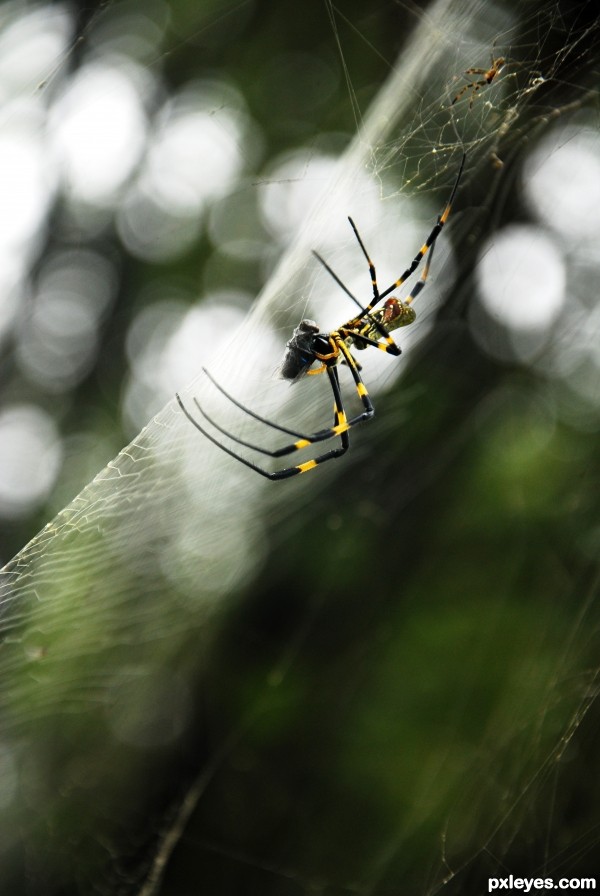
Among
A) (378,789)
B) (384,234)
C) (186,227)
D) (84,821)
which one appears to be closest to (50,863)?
(84,821)

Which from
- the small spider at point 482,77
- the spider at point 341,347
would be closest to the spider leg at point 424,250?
the spider at point 341,347

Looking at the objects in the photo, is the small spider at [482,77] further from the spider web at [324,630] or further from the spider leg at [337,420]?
the spider leg at [337,420]

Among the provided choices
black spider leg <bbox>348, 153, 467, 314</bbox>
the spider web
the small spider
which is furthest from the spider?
the small spider

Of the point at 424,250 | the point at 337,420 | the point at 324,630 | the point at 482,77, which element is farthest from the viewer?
the point at 324,630

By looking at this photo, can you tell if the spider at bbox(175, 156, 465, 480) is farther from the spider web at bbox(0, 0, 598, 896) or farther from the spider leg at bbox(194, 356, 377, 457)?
the spider web at bbox(0, 0, 598, 896)

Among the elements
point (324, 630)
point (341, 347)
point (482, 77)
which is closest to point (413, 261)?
point (341, 347)

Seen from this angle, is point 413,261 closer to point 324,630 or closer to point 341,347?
point 341,347
